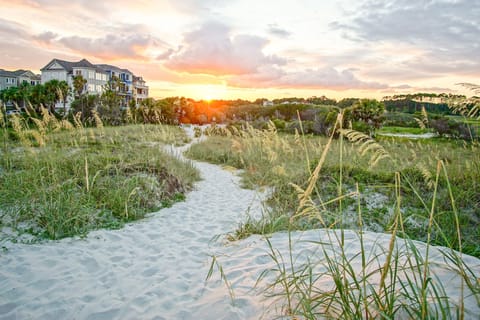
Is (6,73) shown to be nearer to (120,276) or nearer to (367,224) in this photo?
(120,276)

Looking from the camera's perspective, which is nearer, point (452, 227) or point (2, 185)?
point (452, 227)

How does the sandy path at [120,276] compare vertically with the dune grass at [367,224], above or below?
below

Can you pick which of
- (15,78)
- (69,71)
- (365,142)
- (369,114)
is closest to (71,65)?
(69,71)

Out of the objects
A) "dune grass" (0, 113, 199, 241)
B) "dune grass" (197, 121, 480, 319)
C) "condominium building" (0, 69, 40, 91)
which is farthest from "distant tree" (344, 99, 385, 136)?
"condominium building" (0, 69, 40, 91)

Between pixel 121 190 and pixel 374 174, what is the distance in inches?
230

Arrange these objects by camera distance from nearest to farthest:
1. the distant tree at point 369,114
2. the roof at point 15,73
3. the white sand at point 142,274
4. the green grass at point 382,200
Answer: the white sand at point 142,274
the green grass at point 382,200
the distant tree at point 369,114
the roof at point 15,73

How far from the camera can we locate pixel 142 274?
3287 mm

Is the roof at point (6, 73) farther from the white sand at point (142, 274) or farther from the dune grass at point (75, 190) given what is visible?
the white sand at point (142, 274)

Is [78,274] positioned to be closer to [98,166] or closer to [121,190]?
[121,190]

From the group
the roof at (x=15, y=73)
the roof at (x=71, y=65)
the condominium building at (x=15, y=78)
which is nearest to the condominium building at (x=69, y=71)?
the roof at (x=71, y=65)

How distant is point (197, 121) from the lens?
42219mm

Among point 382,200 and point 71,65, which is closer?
point 382,200

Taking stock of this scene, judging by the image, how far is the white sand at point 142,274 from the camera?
2.49m

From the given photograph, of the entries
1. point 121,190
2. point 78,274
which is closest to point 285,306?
point 78,274
